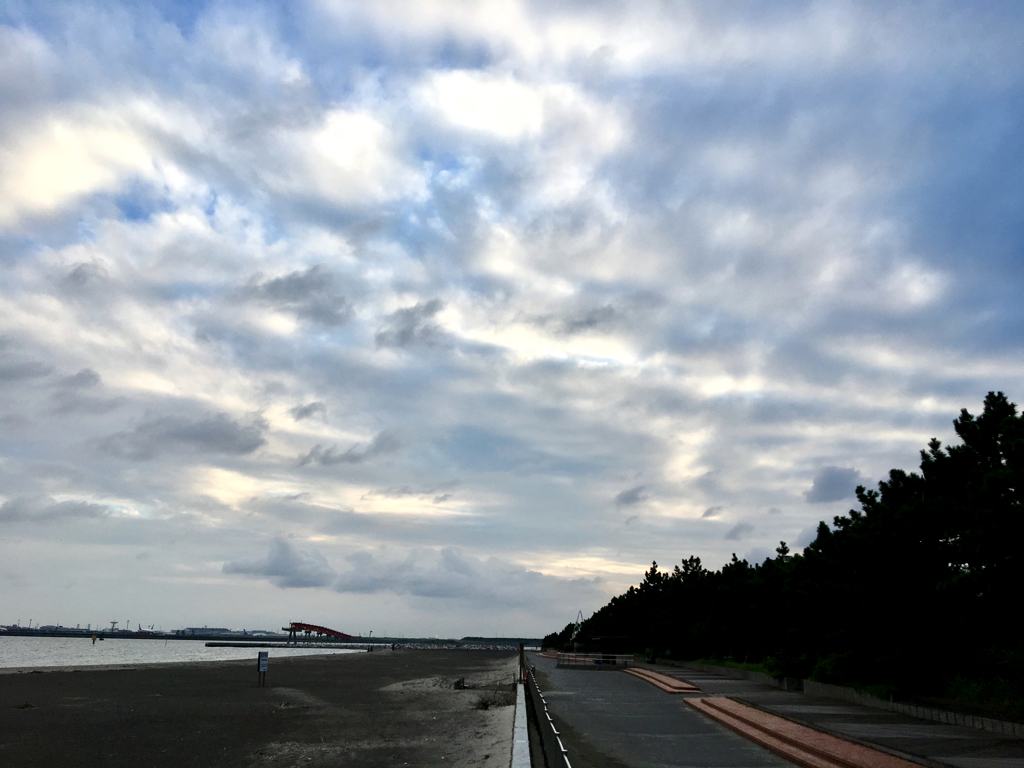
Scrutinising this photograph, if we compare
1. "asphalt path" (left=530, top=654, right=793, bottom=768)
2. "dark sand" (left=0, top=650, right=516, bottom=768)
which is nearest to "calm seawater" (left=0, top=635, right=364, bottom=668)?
"dark sand" (left=0, top=650, right=516, bottom=768)

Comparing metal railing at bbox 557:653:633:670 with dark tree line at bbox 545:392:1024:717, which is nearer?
dark tree line at bbox 545:392:1024:717

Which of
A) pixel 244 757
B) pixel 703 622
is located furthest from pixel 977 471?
pixel 703 622

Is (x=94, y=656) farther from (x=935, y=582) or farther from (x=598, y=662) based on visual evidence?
(x=935, y=582)

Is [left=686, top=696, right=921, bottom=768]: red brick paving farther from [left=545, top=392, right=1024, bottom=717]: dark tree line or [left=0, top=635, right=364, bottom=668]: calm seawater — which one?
[left=0, top=635, right=364, bottom=668]: calm seawater

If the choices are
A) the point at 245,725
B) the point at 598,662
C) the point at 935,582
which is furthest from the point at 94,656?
the point at 935,582

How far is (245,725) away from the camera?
25.1 metres

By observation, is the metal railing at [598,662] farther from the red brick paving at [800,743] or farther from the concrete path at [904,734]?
the red brick paving at [800,743]

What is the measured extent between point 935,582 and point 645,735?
422 inches

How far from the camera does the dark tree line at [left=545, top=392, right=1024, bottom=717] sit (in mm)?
18359

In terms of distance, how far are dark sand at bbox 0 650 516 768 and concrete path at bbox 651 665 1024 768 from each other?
8082mm

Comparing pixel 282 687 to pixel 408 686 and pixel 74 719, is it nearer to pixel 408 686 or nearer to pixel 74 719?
pixel 408 686

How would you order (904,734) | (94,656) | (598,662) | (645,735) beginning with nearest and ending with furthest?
(904,734)
(645,735)
(598,662)
(94,656)

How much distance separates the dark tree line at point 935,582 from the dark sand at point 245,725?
39.3ft

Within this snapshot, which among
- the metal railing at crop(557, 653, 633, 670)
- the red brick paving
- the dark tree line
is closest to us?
the red brick paving
